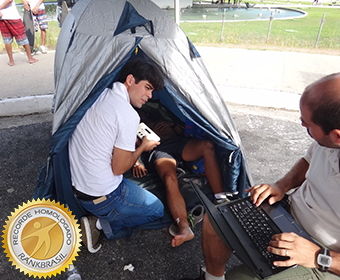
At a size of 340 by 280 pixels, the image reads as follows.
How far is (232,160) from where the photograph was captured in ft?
7.33

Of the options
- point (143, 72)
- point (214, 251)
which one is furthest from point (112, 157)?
point (214, 251)

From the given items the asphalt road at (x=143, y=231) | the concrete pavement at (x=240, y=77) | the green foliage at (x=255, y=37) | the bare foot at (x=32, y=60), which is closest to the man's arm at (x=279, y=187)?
the asphalt road at (x=143, y=231)

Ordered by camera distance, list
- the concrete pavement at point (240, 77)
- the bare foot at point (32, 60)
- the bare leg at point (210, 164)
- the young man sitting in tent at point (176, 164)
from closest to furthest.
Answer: the young man sitting in tent at point (176, 164)
the bare leg at point (210, 164)
the concrete pavement at point (240, 77)
the bare foot at point (32, 60)

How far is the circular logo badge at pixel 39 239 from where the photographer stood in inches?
50.2

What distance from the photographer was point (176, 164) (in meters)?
2.59

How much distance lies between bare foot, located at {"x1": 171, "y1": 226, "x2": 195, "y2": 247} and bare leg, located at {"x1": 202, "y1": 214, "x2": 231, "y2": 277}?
324 millimetres

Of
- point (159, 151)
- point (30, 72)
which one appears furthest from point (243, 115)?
point (30, 72)

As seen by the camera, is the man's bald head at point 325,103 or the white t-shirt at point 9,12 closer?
the man's bald head at point 325,103

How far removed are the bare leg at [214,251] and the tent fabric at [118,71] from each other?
0.75m

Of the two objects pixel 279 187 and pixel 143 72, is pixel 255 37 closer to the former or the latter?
pixel 143 72

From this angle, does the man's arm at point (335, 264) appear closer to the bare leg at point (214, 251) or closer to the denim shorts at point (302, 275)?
the denim shorts at point (302, 275)

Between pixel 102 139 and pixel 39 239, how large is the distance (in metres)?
0.67

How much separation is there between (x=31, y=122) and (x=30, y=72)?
2012mm

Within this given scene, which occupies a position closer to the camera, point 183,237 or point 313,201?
point 313,201
